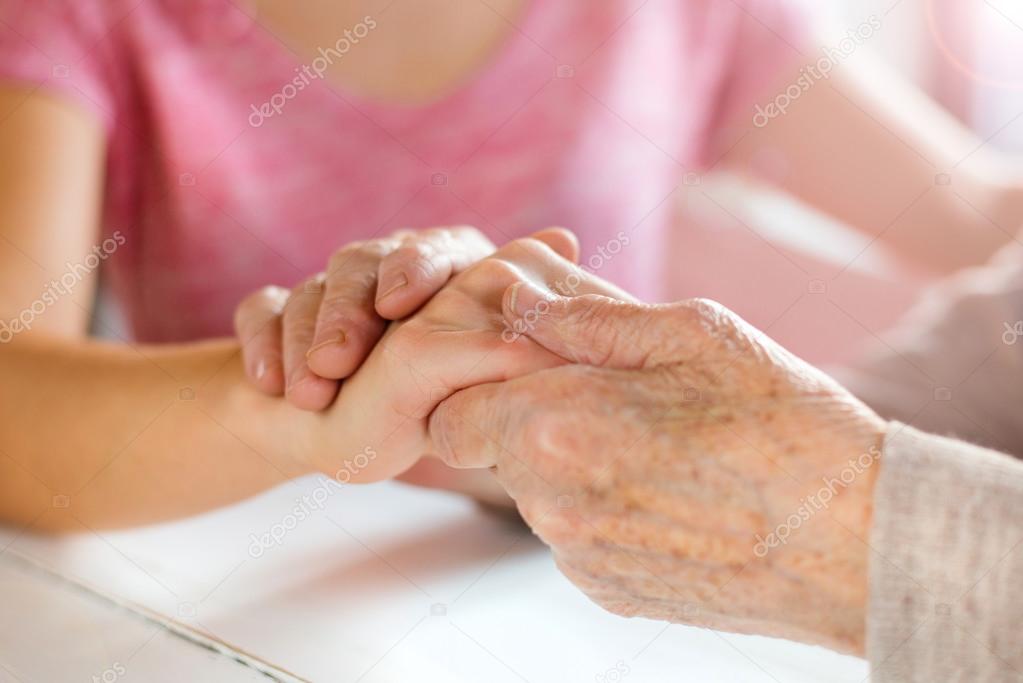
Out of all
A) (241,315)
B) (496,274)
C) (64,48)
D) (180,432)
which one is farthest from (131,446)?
(64,48)

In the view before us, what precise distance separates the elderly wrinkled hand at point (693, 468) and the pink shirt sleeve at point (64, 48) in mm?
686

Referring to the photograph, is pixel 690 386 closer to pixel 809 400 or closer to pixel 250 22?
pixel 809 400

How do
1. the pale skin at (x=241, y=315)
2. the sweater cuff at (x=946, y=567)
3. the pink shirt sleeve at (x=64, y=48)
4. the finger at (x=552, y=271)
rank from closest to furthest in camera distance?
the sweater cuff at (x=946, y=567)
the finger at (x=552, y=271)
the pale skin at (x=241, y=315)
the pink shirt sleeve at (x=64, y=48)

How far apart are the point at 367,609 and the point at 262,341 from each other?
0.22 meters

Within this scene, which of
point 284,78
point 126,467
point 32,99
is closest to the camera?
point 126,467

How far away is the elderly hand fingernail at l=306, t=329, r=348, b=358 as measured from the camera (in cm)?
64

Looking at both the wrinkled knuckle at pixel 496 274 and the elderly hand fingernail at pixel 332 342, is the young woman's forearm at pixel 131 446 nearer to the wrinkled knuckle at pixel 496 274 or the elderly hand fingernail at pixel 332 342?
the elderly hand fingernail at pixel 332 342

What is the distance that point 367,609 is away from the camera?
637 mm

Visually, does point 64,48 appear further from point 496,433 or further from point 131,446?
point 496,433

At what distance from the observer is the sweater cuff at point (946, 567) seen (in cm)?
42

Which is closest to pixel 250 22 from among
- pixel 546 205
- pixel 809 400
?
pixel 546 205

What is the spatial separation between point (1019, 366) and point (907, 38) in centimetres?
119

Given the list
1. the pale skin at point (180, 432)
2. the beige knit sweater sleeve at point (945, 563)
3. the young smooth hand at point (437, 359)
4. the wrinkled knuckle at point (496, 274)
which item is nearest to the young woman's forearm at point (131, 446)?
the pale skin at point (180, 432)

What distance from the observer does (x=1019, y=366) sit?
848 millimetres
